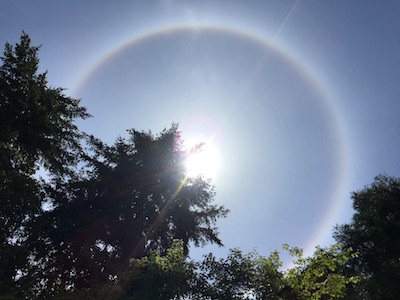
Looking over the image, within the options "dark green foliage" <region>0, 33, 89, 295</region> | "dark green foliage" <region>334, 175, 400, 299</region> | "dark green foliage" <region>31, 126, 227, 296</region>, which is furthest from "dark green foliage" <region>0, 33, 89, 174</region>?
"dark green foliage" <region>334, 175, 400, 299</region>

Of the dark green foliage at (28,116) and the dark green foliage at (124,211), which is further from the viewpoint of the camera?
the dark green foliage at (124,211)

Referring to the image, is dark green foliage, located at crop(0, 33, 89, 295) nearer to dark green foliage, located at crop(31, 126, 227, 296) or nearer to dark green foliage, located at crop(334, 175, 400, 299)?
dark green foliage, located at crop(31, 126, 227, 296)

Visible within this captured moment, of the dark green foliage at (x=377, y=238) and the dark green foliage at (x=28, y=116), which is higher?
the dark green foliage at (x=377, y=238)

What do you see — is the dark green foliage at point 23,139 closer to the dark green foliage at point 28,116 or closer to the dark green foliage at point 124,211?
the dark green foliage at point 28,116

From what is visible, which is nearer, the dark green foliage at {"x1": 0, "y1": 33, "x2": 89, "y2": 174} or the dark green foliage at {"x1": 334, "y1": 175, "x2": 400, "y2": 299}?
the dark green foliage at {"x1": 0, "y1": 33, "x2": 89, "y2": 174}

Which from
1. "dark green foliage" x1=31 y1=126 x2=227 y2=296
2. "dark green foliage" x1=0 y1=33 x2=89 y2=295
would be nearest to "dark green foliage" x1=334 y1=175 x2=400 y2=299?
"dark green foliage" x1=31 y1=126 x2=227 y2=296

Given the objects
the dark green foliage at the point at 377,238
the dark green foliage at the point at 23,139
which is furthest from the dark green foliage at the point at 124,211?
the dark green foliage at the point at 377,238

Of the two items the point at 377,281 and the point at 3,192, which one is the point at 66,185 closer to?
the point at 3,192

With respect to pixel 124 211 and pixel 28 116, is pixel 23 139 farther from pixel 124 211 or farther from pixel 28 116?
pixel 124 211

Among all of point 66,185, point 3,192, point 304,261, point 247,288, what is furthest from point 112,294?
point 66,185

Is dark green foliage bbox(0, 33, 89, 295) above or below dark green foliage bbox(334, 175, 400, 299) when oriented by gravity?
below
